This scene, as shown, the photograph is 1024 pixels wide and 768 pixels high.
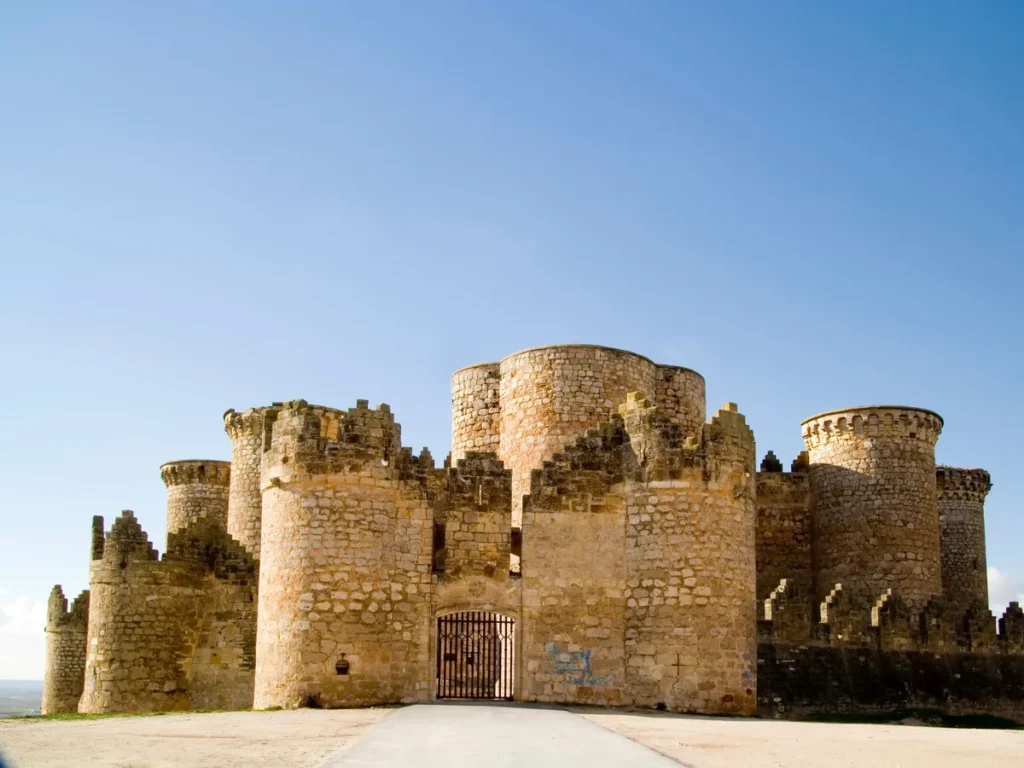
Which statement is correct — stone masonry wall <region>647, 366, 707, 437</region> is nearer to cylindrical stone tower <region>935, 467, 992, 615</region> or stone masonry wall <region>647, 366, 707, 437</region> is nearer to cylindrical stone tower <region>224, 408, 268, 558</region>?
cylindrical stone tower <region>224, 408, 268, 558</region>

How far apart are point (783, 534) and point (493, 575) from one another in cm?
1432

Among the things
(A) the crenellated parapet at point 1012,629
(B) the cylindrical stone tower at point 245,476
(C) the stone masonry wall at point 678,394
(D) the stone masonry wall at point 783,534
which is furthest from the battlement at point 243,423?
(A) the crenellated parapet at point 1012,629

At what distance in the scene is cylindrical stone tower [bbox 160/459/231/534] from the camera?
4072 cm

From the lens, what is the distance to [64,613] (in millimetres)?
36594

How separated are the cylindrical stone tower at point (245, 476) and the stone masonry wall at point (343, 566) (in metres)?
13.5

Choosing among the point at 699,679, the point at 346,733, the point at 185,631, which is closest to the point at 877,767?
the point at 346,733

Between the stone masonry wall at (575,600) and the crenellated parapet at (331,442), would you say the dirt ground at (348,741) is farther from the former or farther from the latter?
the crenellated parapet at (331,442)

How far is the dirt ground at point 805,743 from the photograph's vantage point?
551 inches

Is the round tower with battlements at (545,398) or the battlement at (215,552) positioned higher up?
the round tower with battlements at (545,398)

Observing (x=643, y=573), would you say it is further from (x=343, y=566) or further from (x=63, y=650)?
(x=63, y=650)

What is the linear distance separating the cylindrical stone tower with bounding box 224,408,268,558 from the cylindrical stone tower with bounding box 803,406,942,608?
16.6 m

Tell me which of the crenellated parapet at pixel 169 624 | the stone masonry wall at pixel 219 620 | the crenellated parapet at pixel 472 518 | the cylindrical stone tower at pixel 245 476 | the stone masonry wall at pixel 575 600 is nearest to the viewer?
the stone masonry wall at pixel 575 600

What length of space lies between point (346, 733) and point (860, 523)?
20.7 meters

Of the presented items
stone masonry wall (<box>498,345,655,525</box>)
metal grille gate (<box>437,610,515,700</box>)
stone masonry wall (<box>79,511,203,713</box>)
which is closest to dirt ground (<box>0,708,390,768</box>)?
metal grille gate (<box>437,610,515,700</box>)
